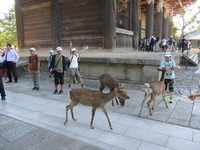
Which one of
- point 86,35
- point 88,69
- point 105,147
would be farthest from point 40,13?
point 105,147

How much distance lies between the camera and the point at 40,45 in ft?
53.1

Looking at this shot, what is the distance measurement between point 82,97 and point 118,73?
4.40 metres

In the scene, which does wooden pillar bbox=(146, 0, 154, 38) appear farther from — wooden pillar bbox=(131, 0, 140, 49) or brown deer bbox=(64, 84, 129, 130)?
brown deer bbox=(64, 84, 129, 130)

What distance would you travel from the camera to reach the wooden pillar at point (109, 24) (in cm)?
1134

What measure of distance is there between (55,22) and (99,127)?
1193cm

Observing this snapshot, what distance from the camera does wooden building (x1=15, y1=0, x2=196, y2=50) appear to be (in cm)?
1180

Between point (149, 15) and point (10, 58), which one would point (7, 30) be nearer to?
point (149, 15)

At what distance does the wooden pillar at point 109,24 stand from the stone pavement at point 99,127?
622 centimetres

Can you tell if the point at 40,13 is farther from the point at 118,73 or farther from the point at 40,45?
the point at 118,73

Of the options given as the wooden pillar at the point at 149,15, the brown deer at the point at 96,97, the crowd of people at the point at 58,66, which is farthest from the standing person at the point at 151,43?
the brown deer at the point at 96,97

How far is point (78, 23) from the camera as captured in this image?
44.0ft

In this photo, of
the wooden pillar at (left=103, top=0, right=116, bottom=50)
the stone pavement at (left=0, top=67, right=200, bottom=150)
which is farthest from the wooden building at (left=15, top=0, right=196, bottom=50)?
the stone pavement at (left=0, top=67, right=200, bottom=150)

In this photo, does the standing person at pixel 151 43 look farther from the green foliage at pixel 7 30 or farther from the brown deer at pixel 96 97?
the green foliage at pixel 7 30

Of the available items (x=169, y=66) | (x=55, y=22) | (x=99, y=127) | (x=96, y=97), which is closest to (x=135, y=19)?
(x=55, y=22)
